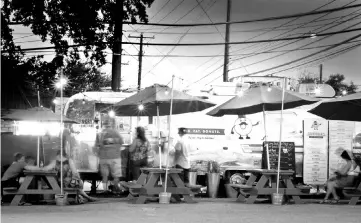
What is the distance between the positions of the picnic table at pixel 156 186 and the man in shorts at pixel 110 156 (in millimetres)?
1989

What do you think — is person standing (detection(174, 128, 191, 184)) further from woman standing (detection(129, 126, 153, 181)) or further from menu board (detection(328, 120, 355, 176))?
menu board (detection(328, 120, 355, 176))

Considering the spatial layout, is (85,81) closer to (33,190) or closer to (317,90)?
(317,90)

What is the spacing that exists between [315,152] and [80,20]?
45.0ft

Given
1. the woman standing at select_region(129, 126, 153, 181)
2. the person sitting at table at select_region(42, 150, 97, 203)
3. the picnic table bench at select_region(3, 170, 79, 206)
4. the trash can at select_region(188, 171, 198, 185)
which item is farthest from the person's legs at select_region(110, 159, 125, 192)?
the picnic table bench at select_region(3, 170, 79, 206)

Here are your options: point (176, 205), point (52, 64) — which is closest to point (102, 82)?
point (52, 64)

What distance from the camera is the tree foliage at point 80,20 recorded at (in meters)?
24.1

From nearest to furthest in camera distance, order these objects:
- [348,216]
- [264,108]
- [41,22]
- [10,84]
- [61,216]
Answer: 1. [61,216]
2. [348,216]
3. [264,108]
4. [10,84]
5. [41,22]

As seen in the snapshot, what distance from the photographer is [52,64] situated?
25703mm

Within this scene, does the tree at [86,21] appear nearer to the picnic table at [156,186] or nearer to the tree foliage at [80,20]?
the tree foliage at [80,20]

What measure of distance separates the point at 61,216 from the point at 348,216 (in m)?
5.03

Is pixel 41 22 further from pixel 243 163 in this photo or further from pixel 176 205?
pixel 176 205

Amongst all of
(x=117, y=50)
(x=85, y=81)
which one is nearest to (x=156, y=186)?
(x=117, y=50)

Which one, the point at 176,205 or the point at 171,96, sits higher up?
the point at 171,96

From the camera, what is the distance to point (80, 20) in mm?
25062
